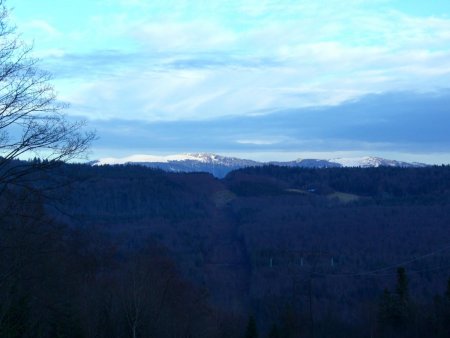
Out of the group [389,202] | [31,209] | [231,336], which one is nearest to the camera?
[31,209]

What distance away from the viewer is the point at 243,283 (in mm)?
45594

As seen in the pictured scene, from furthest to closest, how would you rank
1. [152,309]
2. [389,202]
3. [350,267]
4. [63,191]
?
[389,202], [350,267], [152,309], [63,191]

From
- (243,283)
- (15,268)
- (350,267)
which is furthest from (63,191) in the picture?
(350,267)

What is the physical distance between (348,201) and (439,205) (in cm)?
945

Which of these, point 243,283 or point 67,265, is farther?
point 243,283

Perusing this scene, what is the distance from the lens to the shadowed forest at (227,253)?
15.8m

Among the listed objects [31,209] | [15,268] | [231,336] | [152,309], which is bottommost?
[231,336]

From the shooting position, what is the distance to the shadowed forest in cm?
1584

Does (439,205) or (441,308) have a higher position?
(439,205)

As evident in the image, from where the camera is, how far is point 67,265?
25047mm

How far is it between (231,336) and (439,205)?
36427 millimetres

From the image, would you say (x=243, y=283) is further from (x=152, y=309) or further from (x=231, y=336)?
(x=152, y=309)

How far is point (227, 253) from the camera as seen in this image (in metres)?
52.2

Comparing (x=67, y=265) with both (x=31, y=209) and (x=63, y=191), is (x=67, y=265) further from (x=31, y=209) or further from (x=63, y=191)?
(x=63, y=191)
